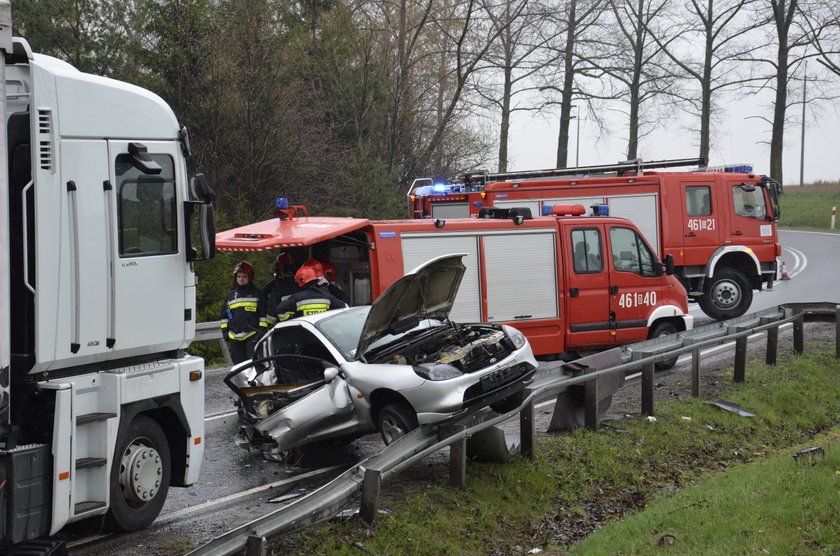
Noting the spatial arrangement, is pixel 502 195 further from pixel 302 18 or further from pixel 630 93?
pixel 630 93

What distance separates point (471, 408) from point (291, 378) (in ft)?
6.82

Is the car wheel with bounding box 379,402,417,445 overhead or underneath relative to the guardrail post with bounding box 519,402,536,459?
overhead

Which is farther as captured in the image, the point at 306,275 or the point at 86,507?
the point at 306,275

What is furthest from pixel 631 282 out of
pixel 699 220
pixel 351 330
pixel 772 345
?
pixel 351 330

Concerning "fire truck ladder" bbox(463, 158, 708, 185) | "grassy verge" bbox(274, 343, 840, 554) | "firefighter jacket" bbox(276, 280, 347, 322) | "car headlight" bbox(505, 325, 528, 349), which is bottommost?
"grassy verge" bbox(274, 343, 840, 554)

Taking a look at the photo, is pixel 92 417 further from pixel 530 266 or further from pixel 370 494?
pixel 530 266

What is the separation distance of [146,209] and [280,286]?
17.0 ft

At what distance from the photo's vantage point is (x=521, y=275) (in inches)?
509

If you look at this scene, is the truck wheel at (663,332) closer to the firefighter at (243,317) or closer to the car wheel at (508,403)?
the car wheel at (508,403)

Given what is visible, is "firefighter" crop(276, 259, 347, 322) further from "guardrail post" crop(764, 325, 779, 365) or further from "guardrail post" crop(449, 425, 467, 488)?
"guardrail post" crop(764, 325, 779, 365)

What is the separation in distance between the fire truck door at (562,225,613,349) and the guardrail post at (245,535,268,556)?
8.21 meters

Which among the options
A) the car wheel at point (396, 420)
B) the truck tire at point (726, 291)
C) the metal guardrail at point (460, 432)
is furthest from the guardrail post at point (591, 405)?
the truck tire at point (726, 291)

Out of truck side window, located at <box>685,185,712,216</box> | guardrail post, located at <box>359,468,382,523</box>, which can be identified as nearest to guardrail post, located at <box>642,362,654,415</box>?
guardrail post, located at <box>359,468,382,523</box>

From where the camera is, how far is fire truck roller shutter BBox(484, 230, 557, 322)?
12852 mm
